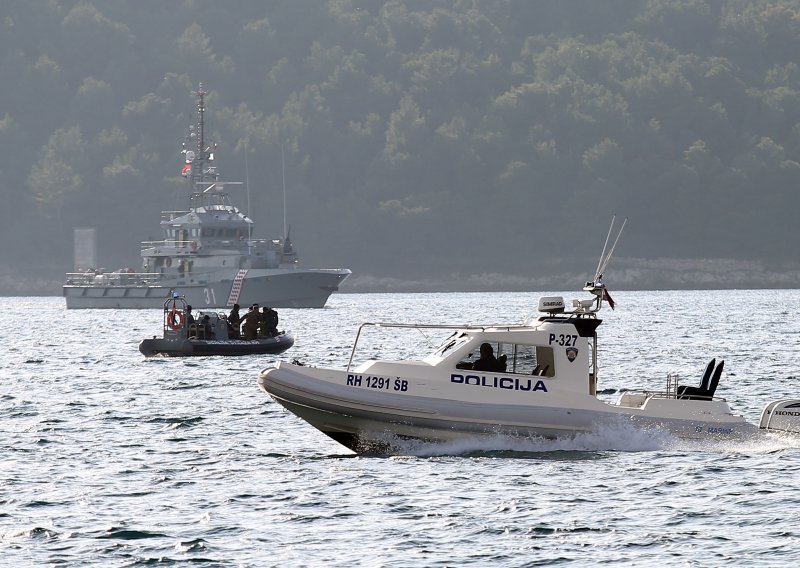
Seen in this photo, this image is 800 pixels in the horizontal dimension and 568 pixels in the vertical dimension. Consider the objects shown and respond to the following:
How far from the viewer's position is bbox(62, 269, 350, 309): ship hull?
116 m

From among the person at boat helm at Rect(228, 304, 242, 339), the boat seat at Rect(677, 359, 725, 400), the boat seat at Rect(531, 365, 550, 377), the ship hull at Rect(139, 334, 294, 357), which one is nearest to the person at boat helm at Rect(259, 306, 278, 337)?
the ship hull at Rect(139, 334, 294, 357)

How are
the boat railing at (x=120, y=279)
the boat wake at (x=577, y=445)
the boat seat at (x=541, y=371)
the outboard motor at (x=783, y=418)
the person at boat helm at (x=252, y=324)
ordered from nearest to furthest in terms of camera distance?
the boat wake at (x=577, y=445)
the boat seat at (x=541, y=371)
the outboard motor at (x=783, y=418)
the person at boat helm at (x=252, y=324)
the boat railing at (x=120, y=279)

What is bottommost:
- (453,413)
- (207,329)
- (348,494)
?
(348,494)

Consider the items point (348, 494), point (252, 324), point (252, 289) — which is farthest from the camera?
point (252, 289)

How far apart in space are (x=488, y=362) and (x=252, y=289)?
91.4 meters

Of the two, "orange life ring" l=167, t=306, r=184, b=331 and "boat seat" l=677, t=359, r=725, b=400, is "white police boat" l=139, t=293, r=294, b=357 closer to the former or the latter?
"orange life ring" l=167, t=306, r=184, b=331

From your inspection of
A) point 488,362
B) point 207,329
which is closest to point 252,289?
point 207,329

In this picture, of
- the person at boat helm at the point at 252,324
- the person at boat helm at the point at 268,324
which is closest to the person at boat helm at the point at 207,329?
the person at boat helm at the point at 252,324

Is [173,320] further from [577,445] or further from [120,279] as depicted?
[120,279]

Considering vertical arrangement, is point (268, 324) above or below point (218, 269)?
below

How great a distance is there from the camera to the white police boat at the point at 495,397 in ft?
81.8

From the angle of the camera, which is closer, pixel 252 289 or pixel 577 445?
pixel 577 445

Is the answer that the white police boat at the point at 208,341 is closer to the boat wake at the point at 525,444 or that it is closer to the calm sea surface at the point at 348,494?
the calm sea surface at the point at 348,494

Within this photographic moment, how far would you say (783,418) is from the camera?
25797 mm
